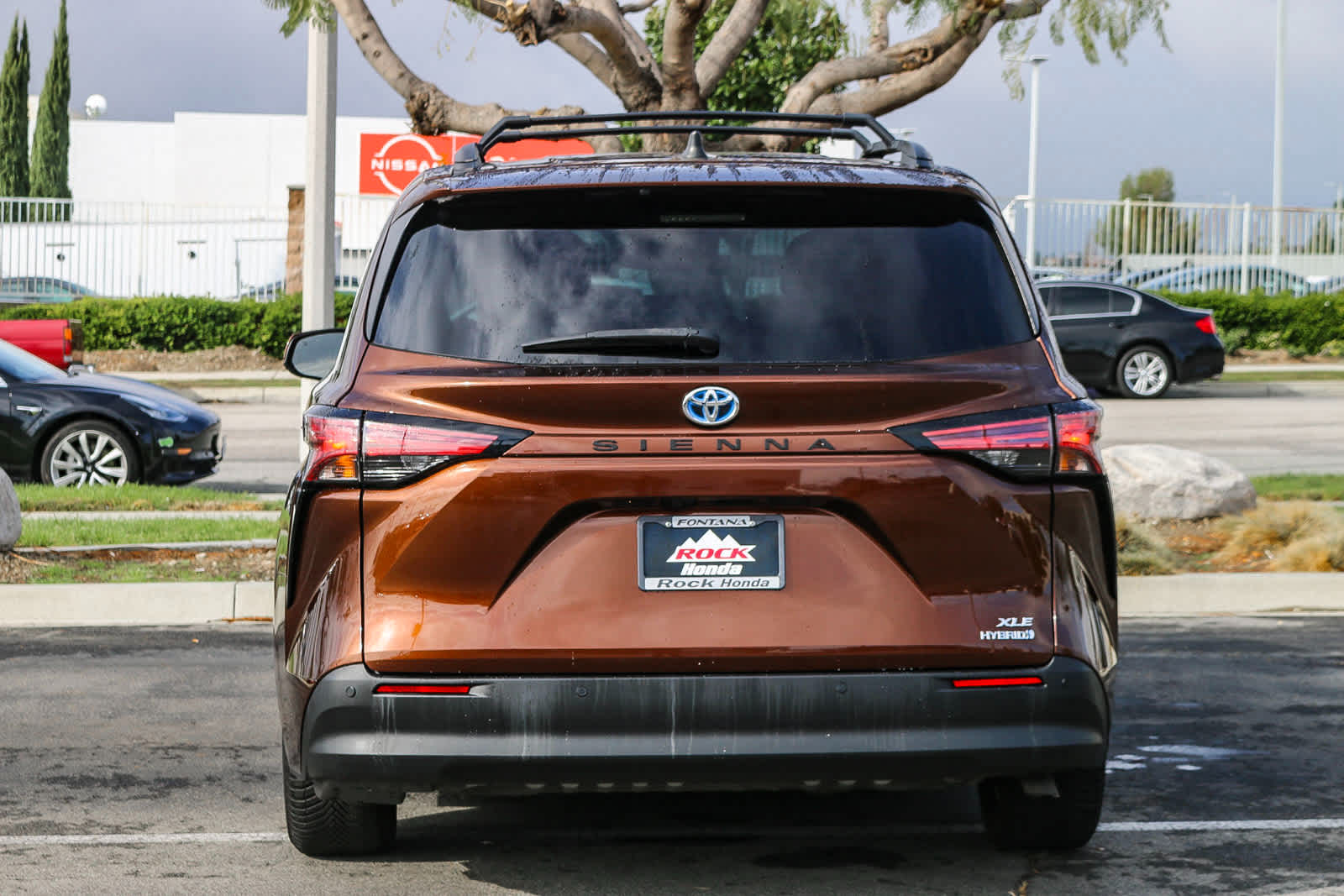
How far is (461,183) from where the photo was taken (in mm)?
4441

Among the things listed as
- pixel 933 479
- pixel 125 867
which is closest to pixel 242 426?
pixel 125 867

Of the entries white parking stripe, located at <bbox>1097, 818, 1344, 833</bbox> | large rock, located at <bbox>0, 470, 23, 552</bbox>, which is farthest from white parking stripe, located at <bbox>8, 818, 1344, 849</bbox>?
large rock, located at <bbox>0, 470, 23, 552</bbox>

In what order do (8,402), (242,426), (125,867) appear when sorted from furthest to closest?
(242,426), (8,402), (125,867)

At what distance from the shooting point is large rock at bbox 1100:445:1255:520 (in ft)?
38.5

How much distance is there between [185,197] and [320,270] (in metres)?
49.7

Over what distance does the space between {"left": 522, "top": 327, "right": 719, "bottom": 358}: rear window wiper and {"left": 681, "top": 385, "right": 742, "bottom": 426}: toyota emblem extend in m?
0.12

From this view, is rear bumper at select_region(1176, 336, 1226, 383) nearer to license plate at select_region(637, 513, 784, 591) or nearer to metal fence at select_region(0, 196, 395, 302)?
metal fence at select_region(0, 196, 395, 302)

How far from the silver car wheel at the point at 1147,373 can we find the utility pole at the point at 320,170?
1474 centimetres

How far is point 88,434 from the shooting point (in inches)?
553

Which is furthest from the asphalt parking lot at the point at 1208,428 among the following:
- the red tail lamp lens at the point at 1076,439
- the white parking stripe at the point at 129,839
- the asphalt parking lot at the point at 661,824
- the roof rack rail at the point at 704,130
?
the red tail lamp lens at the point at 1076,439

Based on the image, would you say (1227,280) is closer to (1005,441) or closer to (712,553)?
(1005,441)

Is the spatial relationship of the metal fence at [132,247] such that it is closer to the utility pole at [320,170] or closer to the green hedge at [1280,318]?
the green hedge at [1280,318]

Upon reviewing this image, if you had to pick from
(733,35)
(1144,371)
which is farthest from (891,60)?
(1144,371)

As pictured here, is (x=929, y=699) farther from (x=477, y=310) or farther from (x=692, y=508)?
(x=477, y=310)
